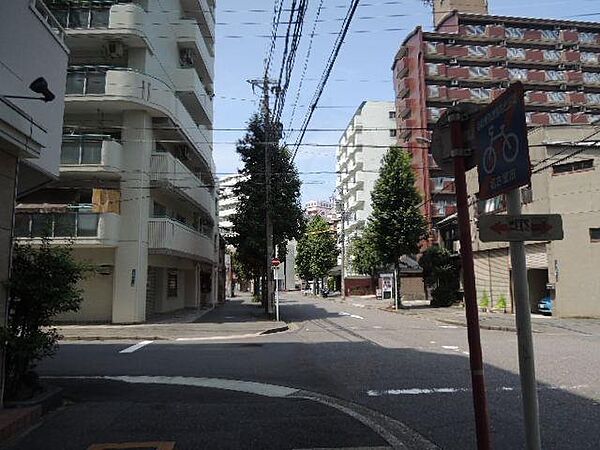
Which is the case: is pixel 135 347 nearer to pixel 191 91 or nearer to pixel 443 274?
pixel 191 91

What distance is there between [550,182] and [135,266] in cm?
1925

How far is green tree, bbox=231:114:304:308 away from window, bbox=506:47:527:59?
41.6 metres

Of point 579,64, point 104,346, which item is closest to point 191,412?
point 104,346

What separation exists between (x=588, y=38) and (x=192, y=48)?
53.5 m

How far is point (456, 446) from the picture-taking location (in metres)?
5.60

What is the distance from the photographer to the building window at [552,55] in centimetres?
6059

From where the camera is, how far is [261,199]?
28.0 m

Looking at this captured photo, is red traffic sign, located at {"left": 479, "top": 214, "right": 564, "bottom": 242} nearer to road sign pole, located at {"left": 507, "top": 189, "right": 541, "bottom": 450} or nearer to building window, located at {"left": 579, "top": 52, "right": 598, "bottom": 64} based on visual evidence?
road sign pole, located at {"left": 507, "top": 189, "right": 541, "bottom": 450}

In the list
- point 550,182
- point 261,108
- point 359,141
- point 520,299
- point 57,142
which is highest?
point 359,141

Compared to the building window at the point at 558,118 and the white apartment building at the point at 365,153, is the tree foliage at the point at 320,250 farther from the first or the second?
the building window at the point at 558,118

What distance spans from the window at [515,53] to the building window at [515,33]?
1446 mm

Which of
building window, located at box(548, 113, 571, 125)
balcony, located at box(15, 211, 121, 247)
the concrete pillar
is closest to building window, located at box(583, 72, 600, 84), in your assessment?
building window, located at box(548, 113, 571, 125)

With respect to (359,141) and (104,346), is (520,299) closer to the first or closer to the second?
(104,346)

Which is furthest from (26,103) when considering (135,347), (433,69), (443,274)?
(433,69)
